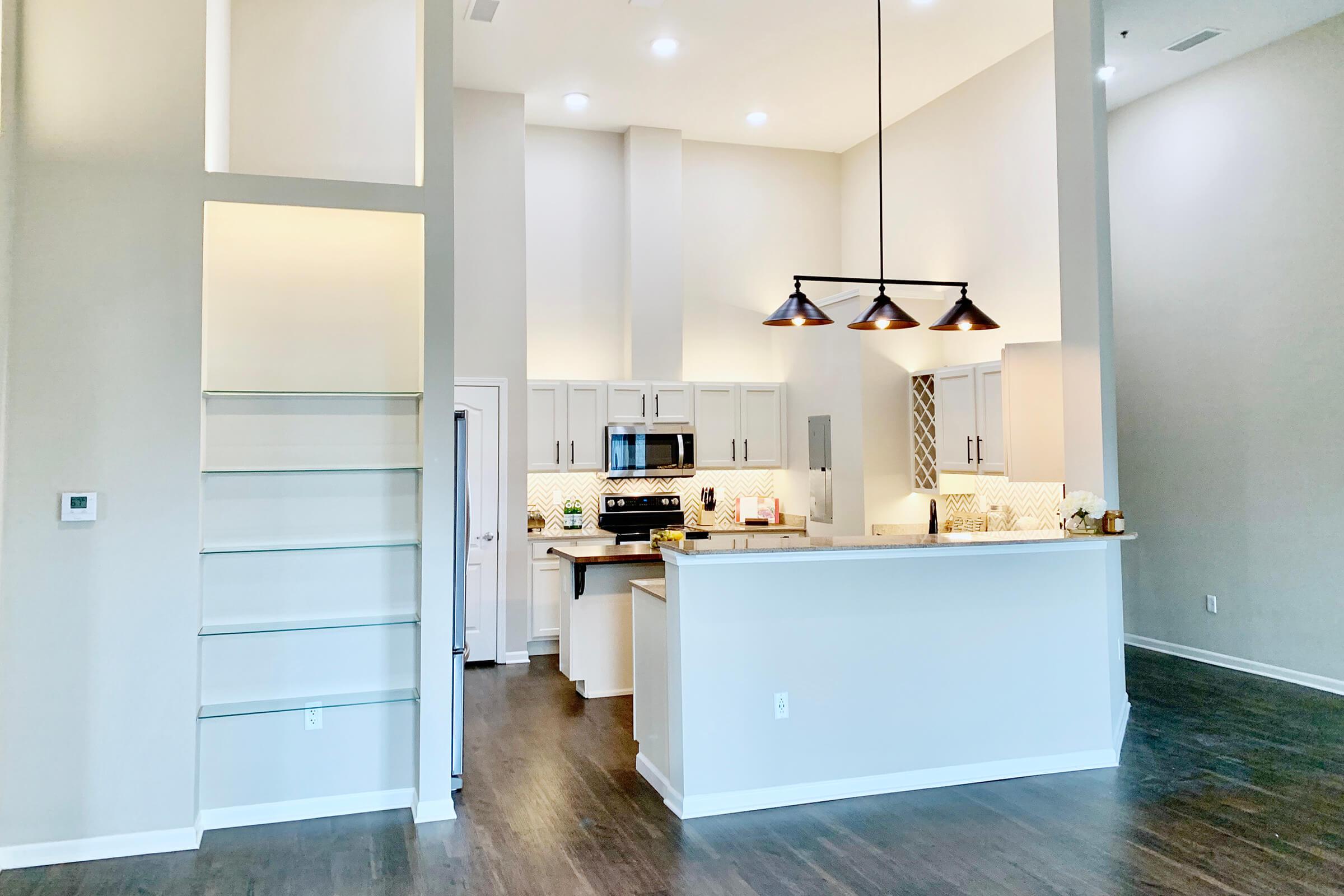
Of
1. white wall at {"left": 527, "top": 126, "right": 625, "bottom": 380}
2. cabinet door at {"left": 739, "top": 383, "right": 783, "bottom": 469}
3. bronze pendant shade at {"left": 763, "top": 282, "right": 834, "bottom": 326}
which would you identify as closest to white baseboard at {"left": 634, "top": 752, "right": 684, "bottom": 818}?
bronze pendant shade at {"left": 763, "top": 282, "right": 834, "bottom": 326}

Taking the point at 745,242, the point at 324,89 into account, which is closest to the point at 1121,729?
the point at 324,89

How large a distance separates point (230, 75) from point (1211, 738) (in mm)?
5911

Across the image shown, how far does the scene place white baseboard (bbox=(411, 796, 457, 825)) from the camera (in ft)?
12.4

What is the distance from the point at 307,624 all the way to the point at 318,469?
2.20 feet

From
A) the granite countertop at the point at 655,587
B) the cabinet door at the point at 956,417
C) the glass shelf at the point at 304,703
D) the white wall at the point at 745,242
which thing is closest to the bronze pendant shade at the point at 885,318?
the granite countertop at the point at 655,587

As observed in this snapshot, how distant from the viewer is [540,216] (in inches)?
308

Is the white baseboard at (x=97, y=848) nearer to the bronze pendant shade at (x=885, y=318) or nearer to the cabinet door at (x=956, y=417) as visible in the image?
the bronze pendant shade at (x=885, y=318)

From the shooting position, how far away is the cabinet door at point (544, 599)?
695cm

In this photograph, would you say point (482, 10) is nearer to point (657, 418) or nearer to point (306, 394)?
point (306, 394)

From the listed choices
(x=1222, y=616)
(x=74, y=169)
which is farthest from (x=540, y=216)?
(x=1222, y=616)

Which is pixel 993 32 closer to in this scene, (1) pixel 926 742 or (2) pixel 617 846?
(1) pixel 926 742

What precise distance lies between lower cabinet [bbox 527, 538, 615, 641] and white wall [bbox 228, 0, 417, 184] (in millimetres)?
3161

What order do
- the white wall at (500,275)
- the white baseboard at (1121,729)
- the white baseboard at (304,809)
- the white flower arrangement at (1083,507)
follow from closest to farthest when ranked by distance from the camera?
the white baseboard at (304,809) → the white baseboard at (1121,729) → the white flower arrangement at (1083,507) → the white wall at (500,275)

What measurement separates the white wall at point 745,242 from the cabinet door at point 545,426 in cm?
153
